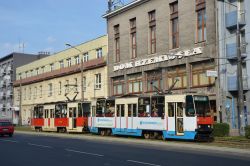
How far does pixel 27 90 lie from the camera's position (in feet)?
275

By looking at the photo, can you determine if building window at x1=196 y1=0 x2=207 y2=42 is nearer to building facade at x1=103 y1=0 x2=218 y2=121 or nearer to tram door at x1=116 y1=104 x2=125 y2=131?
building facade at x1=103 y1=0 x2=218 y2=121

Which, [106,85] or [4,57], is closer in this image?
[106,85]

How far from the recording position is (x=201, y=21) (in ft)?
132

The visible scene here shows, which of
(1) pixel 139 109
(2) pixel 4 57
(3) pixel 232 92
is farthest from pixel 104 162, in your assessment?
(2) pixel 4 57

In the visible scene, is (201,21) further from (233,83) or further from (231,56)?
(233,83)

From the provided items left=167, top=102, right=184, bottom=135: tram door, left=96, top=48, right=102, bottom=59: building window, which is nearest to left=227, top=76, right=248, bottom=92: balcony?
left=167, top=102, right=184, bottom=135: tram door

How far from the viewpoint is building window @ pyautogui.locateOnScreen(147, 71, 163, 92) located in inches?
1802

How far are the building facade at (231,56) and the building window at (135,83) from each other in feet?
42.8

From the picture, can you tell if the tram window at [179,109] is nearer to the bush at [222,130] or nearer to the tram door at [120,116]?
the bush at [222,130]

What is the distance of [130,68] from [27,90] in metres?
38.9

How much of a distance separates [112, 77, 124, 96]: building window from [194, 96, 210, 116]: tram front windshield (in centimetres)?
2410

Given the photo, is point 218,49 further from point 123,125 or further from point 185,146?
point 185,146

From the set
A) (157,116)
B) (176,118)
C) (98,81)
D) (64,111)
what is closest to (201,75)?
(157,116)

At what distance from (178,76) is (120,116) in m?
10.5
